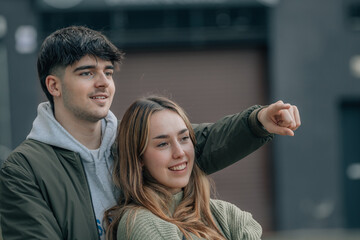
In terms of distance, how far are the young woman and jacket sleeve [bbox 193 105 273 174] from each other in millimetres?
155

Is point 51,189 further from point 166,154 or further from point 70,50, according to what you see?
point 70,50

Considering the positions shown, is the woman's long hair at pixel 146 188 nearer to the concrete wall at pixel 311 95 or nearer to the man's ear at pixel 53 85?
the man's ear at pixel 53 85

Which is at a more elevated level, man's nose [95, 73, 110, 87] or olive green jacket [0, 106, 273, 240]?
man's nose [95, 73, 110, 87]

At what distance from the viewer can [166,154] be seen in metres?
2.98

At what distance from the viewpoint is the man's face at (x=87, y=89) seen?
3.04 metres

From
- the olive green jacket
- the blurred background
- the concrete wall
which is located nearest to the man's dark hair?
the olive green jacket


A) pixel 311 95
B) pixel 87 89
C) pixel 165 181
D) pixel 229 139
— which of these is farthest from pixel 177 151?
pixel 311 95

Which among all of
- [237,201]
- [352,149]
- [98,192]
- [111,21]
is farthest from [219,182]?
[98,192]

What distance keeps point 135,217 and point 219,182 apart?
731 centimetres

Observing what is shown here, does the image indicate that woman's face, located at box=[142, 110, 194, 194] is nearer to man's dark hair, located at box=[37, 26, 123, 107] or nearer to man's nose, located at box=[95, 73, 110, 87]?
man's nose, located at box=[95, 73, 110, 87]

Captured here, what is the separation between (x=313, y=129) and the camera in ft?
32.6

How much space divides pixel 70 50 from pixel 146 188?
830mm

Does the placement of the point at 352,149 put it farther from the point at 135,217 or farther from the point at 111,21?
the point at 135,217

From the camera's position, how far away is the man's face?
304 cm
